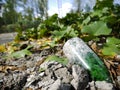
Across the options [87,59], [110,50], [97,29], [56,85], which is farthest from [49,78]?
[97,29]

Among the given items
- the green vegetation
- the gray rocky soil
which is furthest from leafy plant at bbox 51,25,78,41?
the gray rocky soil

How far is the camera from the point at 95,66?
5.42 ft

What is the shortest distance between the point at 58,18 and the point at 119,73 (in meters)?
2.01

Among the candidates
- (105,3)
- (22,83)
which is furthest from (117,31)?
(22,83)

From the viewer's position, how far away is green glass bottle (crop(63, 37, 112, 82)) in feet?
5.23

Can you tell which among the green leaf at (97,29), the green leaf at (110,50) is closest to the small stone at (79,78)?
the green leaf at (110,50)

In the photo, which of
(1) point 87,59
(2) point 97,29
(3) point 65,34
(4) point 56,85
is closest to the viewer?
(4) point 56,85

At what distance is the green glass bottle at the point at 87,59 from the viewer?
5.23 feet

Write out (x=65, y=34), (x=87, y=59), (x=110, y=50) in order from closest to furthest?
(x=87, y=59), (x=110, y=50), (x=65, y=34)

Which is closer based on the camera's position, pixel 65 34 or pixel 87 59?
pixel 87 59

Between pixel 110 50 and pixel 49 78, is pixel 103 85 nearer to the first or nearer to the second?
pixel 49 78

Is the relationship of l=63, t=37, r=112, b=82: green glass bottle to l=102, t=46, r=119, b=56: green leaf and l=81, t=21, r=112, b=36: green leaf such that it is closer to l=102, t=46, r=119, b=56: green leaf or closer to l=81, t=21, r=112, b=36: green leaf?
l=102, t=46, r=119, b=56: green leaf

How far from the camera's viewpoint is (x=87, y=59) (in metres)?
1.72

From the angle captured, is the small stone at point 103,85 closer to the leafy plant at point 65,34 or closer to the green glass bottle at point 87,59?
the green glass bottle at point 87,59
